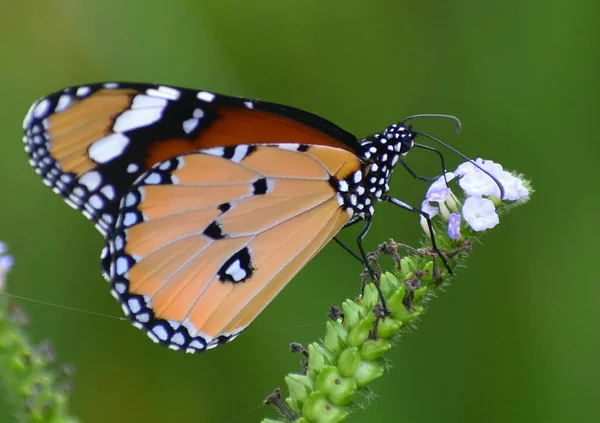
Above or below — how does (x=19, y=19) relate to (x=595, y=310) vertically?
below

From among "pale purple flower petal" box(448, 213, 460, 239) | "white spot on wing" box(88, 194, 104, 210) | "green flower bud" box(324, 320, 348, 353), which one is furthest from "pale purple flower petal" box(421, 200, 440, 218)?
"white spot on wing" box(88, 194, 104, 210)

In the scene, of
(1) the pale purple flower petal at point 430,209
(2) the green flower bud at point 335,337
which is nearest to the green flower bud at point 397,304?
(2) the green flower bud at point 335,337

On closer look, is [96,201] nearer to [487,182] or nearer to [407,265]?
[407,265]

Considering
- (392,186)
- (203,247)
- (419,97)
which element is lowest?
(203,247)

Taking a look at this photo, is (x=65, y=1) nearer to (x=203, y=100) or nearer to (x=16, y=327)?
(x=203, y=100)

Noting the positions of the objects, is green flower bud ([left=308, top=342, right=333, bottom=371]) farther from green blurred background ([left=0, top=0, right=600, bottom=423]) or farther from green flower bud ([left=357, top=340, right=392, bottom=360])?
green blurred background ([left=0, top=0, right=600, bottom=423])

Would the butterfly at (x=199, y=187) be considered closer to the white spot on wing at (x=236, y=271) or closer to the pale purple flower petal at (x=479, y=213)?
the white spot on wing at (x=236, y=271)

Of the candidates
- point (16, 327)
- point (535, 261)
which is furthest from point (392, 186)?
point (16, 327)
